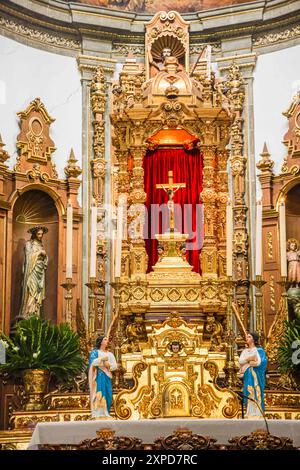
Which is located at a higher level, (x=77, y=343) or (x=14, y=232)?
(x=14, y=232)

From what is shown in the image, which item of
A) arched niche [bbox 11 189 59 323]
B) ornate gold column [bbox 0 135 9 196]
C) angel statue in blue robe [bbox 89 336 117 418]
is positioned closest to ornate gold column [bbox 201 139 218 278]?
arched niche [bbox 11 189 59 323]

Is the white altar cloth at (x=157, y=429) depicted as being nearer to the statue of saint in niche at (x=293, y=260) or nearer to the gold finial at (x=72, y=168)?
the statue of saint in niche at (x=293, y=260)

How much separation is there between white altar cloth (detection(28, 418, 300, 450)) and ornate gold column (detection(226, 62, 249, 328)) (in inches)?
253

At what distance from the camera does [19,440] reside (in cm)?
1010

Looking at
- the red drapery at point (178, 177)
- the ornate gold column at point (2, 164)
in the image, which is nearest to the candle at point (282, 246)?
the red drapery at point (178, 177)

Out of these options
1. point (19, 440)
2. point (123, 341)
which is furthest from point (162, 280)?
point (19, 440)

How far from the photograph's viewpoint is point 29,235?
574 inches

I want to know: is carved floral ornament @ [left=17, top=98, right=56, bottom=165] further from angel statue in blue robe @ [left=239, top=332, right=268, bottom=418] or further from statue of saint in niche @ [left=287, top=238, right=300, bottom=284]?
angel statue in blue robe @ [left=239, top=332, right=268, bottom=418]

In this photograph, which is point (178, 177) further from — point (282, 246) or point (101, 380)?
point (101, 380)

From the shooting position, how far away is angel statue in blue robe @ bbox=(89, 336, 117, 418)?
923 cm

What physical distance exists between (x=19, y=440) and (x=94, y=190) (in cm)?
615

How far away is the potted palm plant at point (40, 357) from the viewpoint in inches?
425
